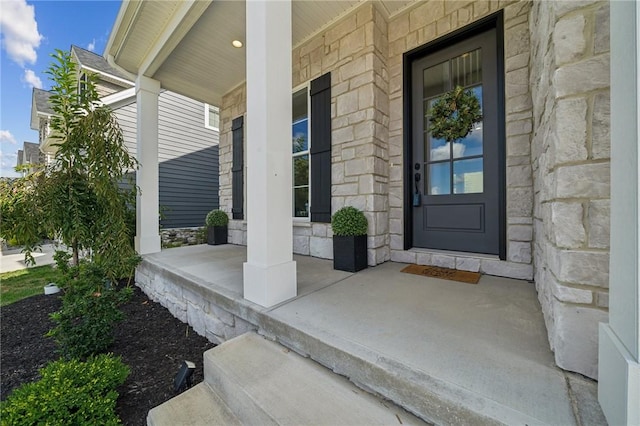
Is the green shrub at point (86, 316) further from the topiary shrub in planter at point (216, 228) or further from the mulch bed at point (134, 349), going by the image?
the topiary shrub in planter at point (216, 228)

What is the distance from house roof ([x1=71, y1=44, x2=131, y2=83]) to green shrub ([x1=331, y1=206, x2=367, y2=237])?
775 cm

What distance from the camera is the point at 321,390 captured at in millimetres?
1111

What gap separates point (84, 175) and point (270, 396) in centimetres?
270

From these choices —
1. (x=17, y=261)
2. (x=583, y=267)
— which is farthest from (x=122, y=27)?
(x=17, y=261)

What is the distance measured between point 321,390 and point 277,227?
101cm

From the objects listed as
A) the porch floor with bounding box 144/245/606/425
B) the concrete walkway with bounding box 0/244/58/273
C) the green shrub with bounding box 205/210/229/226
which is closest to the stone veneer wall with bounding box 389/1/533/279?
the porch floor with bounding box 144/245/606/425

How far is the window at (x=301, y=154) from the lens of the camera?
11.7ft

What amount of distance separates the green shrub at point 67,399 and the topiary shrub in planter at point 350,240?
1.87 m

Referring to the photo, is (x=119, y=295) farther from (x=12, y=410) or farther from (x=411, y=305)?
(x=411, y=305)

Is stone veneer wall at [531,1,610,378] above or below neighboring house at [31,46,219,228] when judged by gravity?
below

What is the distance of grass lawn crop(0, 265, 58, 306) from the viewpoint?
3442 mm

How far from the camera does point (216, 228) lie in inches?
182

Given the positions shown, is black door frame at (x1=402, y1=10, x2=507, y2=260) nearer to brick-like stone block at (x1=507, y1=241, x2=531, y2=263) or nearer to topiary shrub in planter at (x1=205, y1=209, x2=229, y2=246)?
brick-like stone block at (x1=507, y1=241, x2=531, y2=263)

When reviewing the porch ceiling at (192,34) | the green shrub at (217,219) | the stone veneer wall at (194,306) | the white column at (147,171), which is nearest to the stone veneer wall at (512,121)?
the porch ceiling at (192,34)
